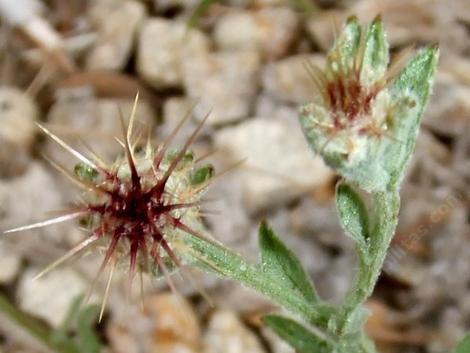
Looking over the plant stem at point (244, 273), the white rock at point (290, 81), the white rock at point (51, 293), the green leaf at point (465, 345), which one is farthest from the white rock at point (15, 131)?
the green leaf at point (465, 345)

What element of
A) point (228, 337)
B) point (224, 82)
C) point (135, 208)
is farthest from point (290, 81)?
point (135, 208)

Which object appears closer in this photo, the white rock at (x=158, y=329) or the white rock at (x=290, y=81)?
the white rock at (x=158, y=329)

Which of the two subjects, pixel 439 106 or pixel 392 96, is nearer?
pixel 392 96

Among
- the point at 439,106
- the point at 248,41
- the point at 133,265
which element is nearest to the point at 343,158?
the point at 133,265

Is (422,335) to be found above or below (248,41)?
below

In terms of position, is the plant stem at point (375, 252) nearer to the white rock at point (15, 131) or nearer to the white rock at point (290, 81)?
the white rock at point (290, 81)

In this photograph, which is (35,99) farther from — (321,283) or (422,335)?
(422,335)

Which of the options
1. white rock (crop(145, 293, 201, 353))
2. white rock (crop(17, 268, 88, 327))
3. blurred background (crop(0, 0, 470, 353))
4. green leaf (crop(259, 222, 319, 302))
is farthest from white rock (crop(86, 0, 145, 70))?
green leaf (crop(259, 222, 319, 302))
